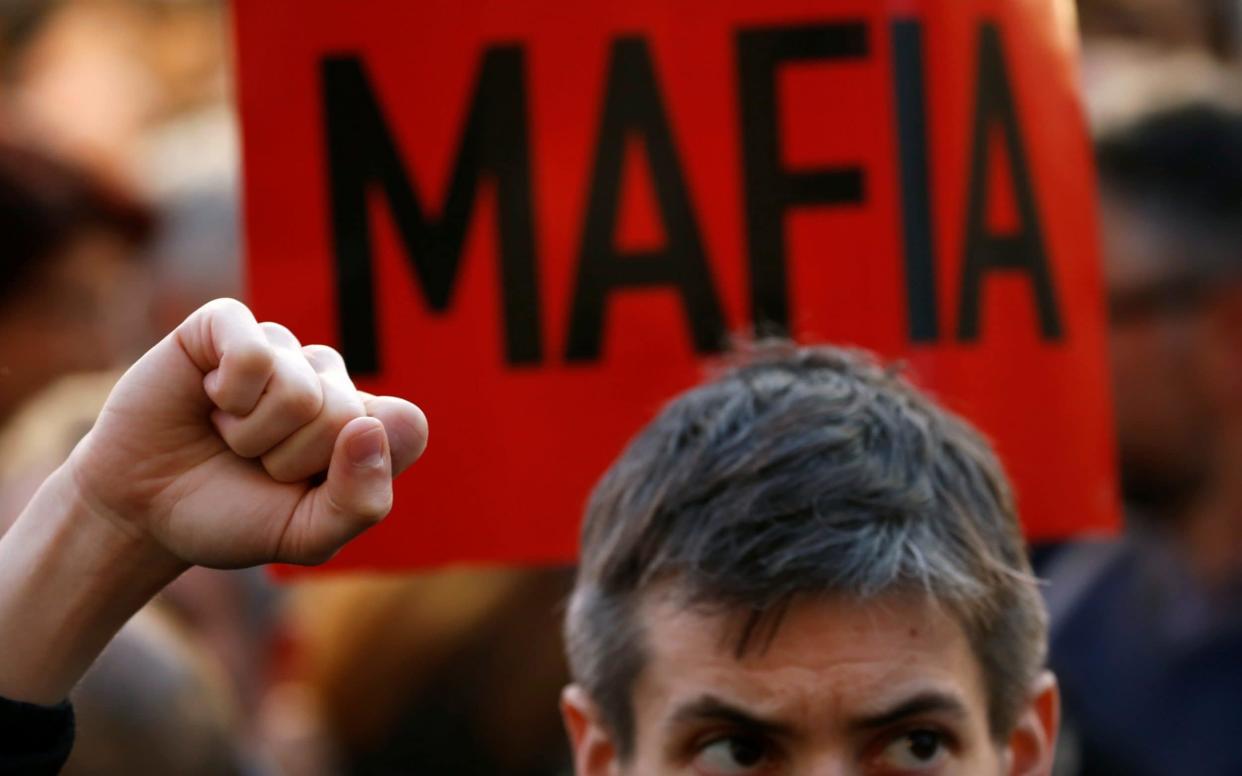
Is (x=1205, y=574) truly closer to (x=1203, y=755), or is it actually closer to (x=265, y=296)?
(x=1203, y=755)

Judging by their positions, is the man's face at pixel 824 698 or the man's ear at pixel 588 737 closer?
the man's face at pixel 824 698

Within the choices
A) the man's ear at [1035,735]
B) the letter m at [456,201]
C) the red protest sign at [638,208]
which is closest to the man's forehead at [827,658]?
the man's ear at [1035,735]

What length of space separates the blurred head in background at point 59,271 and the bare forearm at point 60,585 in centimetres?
169

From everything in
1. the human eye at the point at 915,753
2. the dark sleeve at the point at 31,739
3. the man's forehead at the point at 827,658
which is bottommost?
the human eye at the point at 915,753

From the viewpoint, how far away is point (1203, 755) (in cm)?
327

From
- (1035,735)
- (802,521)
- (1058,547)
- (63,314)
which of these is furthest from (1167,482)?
(63,314)

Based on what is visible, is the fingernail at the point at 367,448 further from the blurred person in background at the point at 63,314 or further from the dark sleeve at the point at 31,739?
the blurred person in background at the point at 63,314

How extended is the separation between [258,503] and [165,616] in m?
1.63

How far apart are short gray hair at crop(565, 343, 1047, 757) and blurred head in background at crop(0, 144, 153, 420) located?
1.51m

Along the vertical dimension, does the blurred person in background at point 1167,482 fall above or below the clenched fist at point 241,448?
below

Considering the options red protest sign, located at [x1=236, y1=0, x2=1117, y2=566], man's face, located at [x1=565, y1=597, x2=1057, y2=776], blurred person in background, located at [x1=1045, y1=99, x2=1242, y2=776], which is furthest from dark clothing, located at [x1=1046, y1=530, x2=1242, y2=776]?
man's face, located at [x1=565, y1=597, x2=1057, y2=776]

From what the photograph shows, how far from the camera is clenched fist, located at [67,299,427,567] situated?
1.60 metres

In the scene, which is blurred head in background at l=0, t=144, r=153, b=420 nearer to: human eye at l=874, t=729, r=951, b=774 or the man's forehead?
the man's forehead

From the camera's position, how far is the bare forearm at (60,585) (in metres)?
1.80
